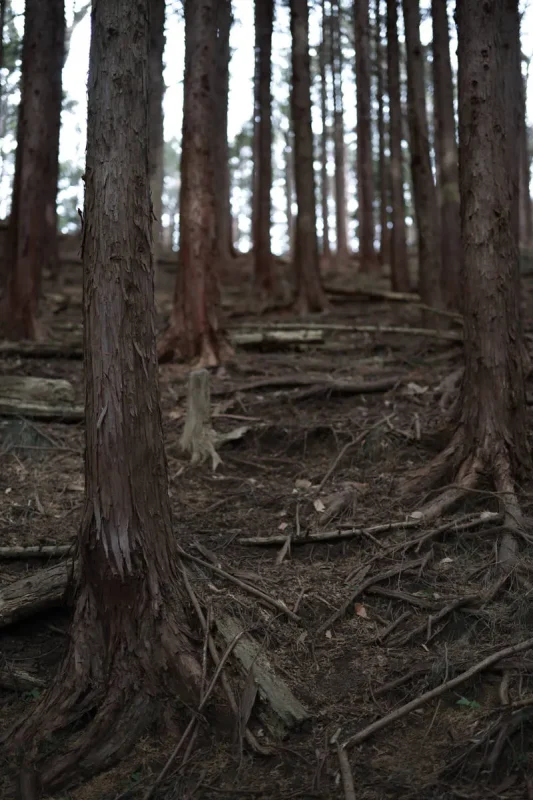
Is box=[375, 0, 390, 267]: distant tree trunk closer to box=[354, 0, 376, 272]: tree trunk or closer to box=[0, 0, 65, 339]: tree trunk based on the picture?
box=[354, 0, 376, 272]: tree trunk

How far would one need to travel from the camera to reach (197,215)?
10.6 m

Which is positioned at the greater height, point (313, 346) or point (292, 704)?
point (313, 346)

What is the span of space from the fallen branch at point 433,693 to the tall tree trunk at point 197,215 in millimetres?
7013

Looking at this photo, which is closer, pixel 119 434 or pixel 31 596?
pixel 119 434

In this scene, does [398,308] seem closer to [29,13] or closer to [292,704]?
[29,13]

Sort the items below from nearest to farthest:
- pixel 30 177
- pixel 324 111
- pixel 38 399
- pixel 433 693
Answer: pixel 433 693 → pixel 38 399 → pixel 30 177 → pixel 324 111

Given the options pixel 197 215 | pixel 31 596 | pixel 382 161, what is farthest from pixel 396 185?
pixel 31 596

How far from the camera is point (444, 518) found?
581cm

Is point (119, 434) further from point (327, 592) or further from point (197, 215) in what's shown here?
point (197, 215)

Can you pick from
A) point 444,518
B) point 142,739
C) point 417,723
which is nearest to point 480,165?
point 444,518

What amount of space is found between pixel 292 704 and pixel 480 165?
4569mm

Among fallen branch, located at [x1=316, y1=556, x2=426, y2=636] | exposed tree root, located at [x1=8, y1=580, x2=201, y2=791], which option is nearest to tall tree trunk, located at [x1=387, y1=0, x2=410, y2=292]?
fallen branch, located at [x1=316, y1=556, x2=426, y2=636]

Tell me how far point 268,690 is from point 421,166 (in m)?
10.6

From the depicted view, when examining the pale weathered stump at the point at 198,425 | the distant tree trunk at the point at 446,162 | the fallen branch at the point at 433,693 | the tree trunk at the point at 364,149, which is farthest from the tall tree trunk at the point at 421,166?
the fallen branch at the point at 433,693
